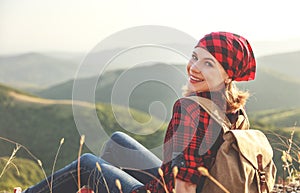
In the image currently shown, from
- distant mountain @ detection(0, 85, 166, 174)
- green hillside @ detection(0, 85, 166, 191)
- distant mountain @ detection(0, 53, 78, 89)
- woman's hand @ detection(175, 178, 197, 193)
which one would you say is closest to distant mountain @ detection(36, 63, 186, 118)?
woman's hand @ detection(175, 178, 197, 193)

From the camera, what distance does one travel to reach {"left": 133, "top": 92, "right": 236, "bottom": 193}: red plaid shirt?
4.76 feet

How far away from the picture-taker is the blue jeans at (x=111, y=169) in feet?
6.14

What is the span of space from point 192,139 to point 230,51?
0.32 metres

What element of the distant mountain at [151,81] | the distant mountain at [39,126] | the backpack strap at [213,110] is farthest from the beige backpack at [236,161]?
the distant mountain at [39,126]

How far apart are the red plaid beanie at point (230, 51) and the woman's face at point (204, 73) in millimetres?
17

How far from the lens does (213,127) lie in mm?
1499

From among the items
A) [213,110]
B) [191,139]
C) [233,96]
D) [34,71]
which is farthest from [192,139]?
[34,71]

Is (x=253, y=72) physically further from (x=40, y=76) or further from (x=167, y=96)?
(x=40, y=76)

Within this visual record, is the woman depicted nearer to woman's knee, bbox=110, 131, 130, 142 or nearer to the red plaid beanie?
the red plaid beanie

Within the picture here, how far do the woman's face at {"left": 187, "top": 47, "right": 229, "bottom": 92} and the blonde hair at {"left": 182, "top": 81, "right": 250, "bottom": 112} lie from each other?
0.02m

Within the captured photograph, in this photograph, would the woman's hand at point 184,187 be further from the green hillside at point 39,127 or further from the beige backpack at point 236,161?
the green hillside at point 39,127

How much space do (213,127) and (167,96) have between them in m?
0.41

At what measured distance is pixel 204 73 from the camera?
155 cm

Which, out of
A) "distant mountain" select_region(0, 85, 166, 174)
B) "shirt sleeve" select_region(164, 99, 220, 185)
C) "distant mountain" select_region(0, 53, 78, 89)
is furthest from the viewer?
"distant mountain" select_region(0, 53, 78, 89)
